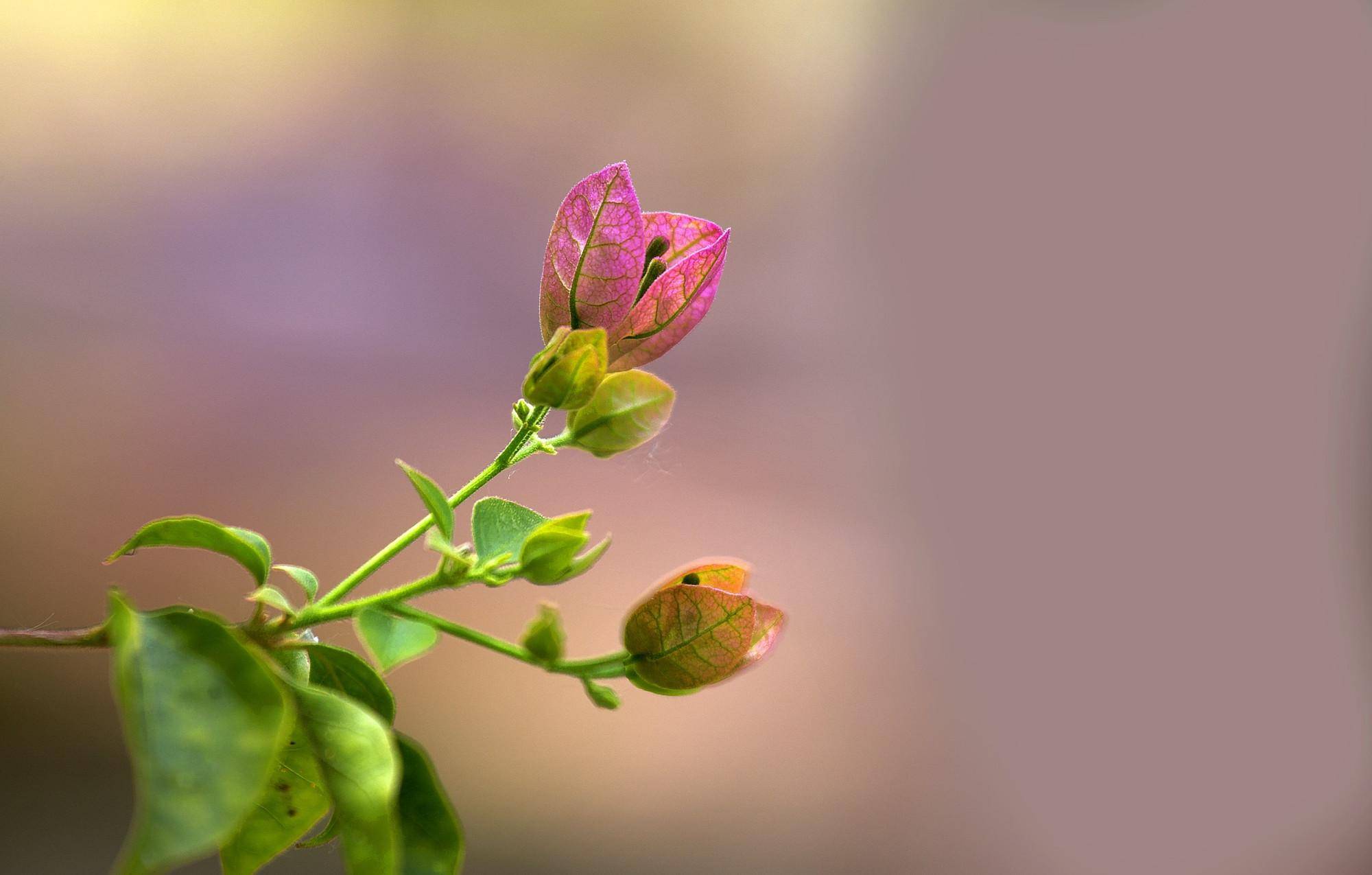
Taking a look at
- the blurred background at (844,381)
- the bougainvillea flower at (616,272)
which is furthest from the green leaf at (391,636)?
the blurred background at (844,381)

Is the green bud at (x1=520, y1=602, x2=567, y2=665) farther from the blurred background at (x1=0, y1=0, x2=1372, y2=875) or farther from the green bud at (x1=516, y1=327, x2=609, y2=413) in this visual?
the blurred background at (x1=0, y1=0, x2=1372, y2=875)

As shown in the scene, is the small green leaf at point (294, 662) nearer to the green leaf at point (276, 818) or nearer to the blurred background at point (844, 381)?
the green leaf at point (276, 818)

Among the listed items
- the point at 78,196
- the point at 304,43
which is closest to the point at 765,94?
the point at 304,43

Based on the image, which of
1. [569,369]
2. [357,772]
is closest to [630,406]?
[569,369]

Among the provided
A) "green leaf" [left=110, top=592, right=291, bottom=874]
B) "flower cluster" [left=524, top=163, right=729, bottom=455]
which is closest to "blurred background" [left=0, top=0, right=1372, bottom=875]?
"flower cluster" [left=524, top=163, right=729, bottom=455]

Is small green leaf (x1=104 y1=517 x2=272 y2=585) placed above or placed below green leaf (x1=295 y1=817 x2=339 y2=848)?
above

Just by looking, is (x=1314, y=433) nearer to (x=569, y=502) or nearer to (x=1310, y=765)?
(x=1310, y=765)

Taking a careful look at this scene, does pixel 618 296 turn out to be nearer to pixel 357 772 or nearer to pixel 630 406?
pixel 630 406
